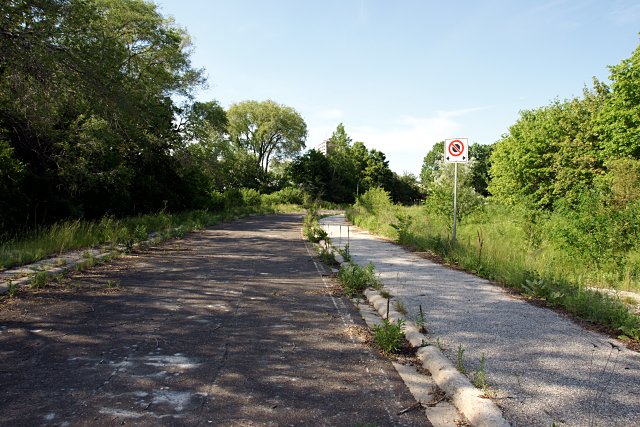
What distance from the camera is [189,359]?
4.43 metres

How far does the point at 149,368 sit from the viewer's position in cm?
418

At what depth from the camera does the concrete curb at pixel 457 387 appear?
3.23 m

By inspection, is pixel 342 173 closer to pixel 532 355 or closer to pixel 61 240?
pixel 61 240

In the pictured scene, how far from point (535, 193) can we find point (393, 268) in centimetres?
1440

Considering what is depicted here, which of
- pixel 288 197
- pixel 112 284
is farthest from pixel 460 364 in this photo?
pixel 288 197

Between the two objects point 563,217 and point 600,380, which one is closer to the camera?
point 600,380

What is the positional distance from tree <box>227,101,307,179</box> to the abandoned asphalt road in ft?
212

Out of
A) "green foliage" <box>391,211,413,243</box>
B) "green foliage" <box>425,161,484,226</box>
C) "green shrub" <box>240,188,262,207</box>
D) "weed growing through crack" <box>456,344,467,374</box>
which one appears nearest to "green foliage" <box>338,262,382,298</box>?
"weed growing through crack" <box>456,344,467,374</box>

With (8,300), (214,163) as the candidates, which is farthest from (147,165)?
(8,300)

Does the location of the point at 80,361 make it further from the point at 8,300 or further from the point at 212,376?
the point at 8,300

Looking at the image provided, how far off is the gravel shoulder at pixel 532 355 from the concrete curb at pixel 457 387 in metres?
0.12

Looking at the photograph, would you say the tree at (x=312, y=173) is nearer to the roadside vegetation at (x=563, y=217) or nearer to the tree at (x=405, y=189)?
the tree at (x=405, y=189)

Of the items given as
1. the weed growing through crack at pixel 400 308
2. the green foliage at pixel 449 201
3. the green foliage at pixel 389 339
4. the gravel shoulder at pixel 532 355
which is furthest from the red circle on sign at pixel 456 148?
the green foliage at pixel 389 339

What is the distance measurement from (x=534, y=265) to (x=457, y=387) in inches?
233
